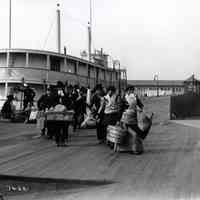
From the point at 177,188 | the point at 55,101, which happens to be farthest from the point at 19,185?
the point at 55,101

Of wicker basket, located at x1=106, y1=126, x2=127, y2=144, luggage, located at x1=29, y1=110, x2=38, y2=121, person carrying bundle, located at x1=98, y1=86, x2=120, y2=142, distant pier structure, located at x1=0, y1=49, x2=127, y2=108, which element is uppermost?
distant pier structure, located at x1=0, y1=49, x2=127, y2=108

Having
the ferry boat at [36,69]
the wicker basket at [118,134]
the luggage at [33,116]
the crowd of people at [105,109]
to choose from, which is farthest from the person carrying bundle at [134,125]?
the ferry boat at [36,69]

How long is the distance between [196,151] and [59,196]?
463 centimetres

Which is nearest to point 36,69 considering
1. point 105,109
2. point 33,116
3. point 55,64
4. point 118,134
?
point 55,64

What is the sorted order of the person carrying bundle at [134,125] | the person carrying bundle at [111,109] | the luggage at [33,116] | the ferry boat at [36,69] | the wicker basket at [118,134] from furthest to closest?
the ferry boat at [36,69] → the luggage at [33,116] → the person carrying bundle at [111,109] → the wicker basket at [118,134] → the person carrying bundle at [134,125]

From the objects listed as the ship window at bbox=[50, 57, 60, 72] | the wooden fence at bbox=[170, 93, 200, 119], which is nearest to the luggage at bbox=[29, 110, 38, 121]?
the wooden fence at bbox=[170, 93, 200, 119]

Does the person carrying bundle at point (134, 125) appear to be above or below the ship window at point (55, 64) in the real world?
below

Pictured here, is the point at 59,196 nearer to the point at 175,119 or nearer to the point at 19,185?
the point at 19,185

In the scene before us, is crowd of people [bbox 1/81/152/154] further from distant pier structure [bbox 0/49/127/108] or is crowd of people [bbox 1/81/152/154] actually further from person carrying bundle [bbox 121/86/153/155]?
distant pier structure [bbox 0/49/127/108]

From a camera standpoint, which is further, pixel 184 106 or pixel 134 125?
pixel 184 106

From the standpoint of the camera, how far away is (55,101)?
9.55 m

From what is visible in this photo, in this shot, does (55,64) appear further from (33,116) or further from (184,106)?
(33,116)

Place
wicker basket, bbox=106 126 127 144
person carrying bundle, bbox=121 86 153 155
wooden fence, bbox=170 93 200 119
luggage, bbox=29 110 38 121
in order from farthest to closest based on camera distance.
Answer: wooden fence, bbox=170 93 200 119 → luggage, bbox=29 110 38 121 → wicker basket, bbox=106 126 127 144 → person carrying bundle, bbox=121 86 153 155

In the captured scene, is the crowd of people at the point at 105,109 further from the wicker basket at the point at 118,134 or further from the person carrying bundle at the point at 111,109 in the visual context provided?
the wicker basket at the point at 118,134
